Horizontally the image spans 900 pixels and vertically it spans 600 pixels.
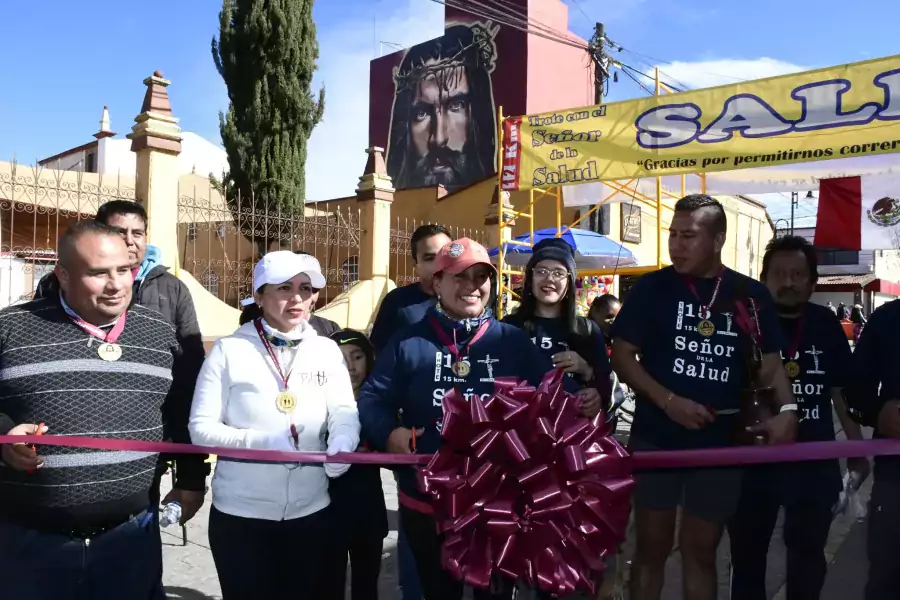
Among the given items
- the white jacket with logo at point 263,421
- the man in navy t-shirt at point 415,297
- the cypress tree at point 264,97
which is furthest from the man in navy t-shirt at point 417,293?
the cypress tree at point 264,97

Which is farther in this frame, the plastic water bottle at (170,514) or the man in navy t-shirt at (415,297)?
the man in navy t-shirt at (415,297)

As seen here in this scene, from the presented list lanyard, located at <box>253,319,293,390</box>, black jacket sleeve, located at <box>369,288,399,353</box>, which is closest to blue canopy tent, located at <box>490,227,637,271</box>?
black jacket sleeve, located at <box>369,288,399,353</box>

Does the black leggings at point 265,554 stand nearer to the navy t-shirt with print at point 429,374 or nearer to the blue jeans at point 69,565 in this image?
the blue jeans at point 69,565

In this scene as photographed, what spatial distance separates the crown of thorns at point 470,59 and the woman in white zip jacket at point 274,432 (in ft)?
76.3

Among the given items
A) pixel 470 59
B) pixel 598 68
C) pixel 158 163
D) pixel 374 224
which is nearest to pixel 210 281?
pixel 158 163

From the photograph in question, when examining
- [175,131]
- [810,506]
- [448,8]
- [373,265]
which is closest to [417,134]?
[448,8]

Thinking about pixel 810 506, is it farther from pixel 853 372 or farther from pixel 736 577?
pixel 853 372

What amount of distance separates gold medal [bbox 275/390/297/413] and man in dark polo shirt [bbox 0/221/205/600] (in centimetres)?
41

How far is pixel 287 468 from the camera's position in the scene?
2.23 meters

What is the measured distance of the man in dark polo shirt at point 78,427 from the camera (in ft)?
6.47

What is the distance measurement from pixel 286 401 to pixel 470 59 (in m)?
24.5

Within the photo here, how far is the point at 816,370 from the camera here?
2.99m

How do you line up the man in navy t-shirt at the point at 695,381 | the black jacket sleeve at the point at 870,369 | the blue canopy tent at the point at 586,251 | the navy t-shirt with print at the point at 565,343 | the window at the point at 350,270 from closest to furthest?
the man in navy t-shirt at the point at 695,381, the black jacket sleeve at the point at 870,369, the navy t-shirt with print at the point at 565,343, the blue canopy tent at the point at 586,251, the window at the point at 350,270

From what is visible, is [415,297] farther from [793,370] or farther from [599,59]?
[599,59]
